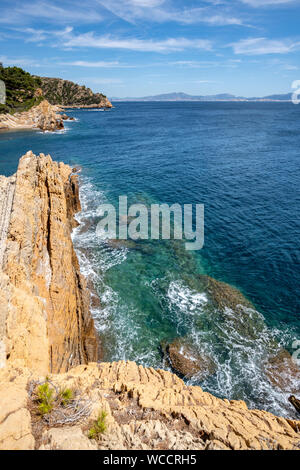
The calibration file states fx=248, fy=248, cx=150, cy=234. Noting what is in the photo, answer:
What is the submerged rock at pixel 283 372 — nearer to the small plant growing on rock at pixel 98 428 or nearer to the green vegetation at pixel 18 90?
the small plant growing on rock at pixel 98 428

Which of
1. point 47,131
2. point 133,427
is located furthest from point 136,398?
point 47,131

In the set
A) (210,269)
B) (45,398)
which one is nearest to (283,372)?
(210,269)

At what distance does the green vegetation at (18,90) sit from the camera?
107 metres

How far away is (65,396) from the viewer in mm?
8109

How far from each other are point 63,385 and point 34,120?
404ft

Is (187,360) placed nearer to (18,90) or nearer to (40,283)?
(40,283)

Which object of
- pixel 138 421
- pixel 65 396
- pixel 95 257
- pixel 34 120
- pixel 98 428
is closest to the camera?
pixel 98 428

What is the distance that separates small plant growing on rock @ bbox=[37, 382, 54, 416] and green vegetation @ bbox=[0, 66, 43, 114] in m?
123

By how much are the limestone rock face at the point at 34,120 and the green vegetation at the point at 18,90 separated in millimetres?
2790

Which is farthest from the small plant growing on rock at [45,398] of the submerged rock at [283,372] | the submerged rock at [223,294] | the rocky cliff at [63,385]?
the submerged rock at [223,294]

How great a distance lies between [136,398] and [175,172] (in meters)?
48.4

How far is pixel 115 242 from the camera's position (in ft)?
99.6

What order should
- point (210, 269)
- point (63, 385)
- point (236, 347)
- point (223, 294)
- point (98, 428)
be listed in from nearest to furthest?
point (98, 428) < point (63, 385) < point (236, 347) < point (223, 294) < point (210, 269)
